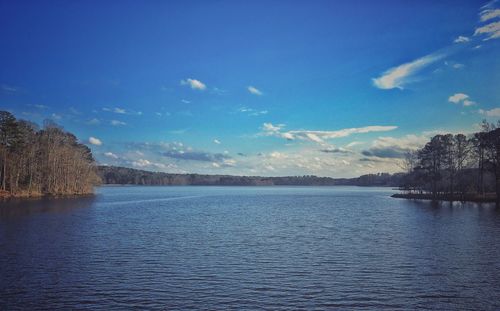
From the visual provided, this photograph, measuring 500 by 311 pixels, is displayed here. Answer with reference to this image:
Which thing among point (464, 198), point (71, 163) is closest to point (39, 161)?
point (71, 163)

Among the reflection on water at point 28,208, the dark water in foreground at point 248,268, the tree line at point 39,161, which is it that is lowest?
the dark water in foreground at point 248,268

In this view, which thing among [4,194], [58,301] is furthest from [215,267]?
[4,194]

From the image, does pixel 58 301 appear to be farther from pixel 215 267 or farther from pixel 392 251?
pixel 392 251

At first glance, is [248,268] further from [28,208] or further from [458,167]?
[458,167]

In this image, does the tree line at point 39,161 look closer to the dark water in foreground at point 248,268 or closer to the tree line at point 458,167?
the dark water in foreground at point 248,268

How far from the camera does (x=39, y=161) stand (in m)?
97.1

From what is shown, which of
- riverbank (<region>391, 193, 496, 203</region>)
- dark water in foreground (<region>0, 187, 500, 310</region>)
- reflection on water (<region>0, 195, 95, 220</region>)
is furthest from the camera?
riverbank (<region>391, 193, 496, 203</region>)

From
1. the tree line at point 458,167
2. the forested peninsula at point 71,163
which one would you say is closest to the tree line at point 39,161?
the forested peninsula at point 71,163

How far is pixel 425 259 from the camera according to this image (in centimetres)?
2462

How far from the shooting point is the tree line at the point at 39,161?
86.2 metres

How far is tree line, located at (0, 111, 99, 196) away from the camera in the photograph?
86.2m

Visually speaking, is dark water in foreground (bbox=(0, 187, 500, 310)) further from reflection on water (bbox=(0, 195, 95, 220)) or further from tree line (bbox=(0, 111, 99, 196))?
tree line (bbox=(0, 111, 99, 196))

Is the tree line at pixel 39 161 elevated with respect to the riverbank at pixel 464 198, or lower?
elevated

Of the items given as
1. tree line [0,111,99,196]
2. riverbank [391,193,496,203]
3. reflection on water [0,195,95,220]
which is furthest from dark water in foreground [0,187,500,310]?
tree line [0,111,99,196]
